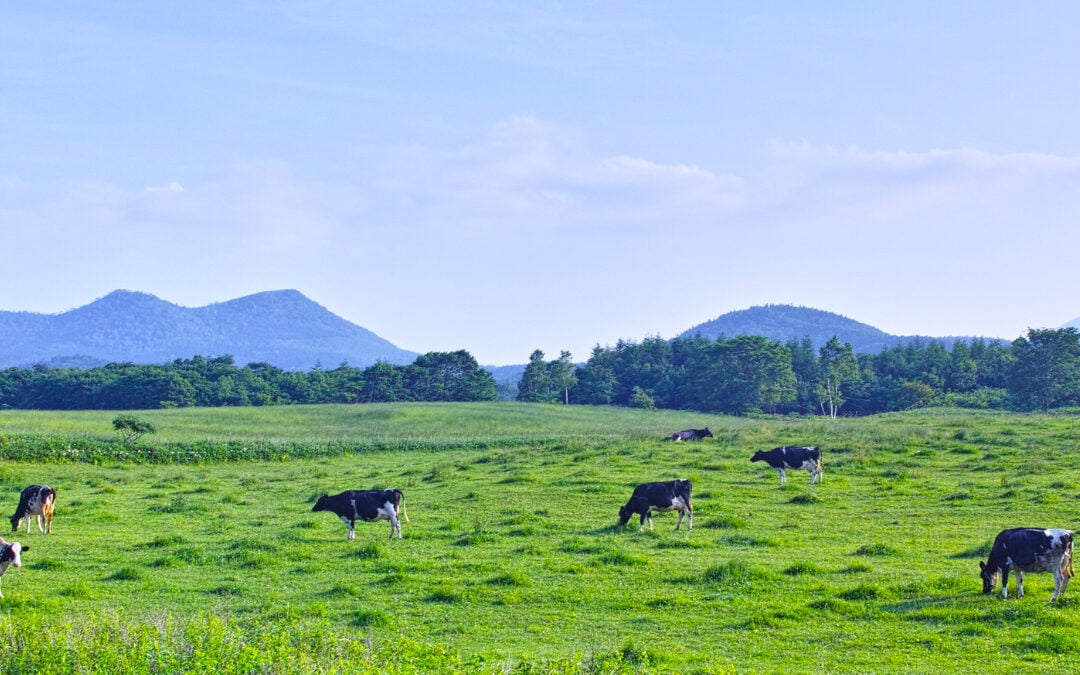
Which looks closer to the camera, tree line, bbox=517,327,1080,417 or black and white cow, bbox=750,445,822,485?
black and white cow, bbox=750,445,822,485

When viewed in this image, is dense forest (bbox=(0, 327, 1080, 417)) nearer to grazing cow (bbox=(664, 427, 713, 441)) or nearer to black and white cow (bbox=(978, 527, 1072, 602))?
grazing cow (bbox=(664, 427, 713, 441))

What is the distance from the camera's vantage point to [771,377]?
377 ft

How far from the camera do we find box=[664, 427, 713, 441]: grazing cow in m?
53.7

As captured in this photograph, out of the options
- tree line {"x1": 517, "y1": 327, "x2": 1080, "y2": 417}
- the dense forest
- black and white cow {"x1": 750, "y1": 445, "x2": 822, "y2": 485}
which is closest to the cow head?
black and white cow {"x1": 750, "y1": 445, "x2": 822, "y2": 485}

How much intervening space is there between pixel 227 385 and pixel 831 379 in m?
82.1

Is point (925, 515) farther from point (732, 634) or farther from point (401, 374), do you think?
point (401, 374)

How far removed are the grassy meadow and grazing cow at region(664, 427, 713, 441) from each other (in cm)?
1131

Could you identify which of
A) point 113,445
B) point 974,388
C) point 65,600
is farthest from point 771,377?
point 65,600

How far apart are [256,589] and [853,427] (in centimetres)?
4962

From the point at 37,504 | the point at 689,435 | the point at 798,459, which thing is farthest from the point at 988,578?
the point at 689,435

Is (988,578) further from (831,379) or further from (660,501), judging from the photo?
(831,379)

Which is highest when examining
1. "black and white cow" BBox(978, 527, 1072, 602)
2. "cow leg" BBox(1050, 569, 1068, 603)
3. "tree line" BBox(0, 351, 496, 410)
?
"tree line" BBox(0, 351, 496, 410)

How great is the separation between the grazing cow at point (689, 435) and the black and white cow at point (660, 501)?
28666 mm

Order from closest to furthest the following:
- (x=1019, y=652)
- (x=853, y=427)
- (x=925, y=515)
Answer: (x=1019, y=652) → (x=925, y=515) → (x=853, y=427)
